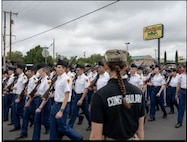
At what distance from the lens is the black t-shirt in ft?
7.46

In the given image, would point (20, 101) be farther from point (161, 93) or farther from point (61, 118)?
point (161, 93)

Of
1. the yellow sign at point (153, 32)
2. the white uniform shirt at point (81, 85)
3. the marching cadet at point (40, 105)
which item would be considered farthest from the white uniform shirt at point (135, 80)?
the yellow sign at point (153, 32)

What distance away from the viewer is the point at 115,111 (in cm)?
231

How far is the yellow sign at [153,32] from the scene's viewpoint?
29.6 metres

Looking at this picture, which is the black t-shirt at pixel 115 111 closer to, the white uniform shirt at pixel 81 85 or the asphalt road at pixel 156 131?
the asphalt road at pixel 156 131

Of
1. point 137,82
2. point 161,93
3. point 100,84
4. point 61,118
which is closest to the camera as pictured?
point 61,118

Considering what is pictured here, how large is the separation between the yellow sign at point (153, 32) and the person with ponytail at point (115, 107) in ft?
89.5

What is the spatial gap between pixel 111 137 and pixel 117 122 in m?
0.14

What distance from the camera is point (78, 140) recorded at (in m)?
5.49

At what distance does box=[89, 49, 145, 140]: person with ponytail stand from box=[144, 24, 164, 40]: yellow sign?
1074 inches

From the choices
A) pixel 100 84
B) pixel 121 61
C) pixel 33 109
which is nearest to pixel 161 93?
pixel 100 84

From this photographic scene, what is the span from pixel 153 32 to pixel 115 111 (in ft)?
97.6

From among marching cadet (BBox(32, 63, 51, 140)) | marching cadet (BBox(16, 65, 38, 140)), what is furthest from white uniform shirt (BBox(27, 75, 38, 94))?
marching cadet (BBox(32, 63, 51, 140))

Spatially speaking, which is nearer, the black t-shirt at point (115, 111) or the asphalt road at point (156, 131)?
the black t-shirt at point (115, 111)
